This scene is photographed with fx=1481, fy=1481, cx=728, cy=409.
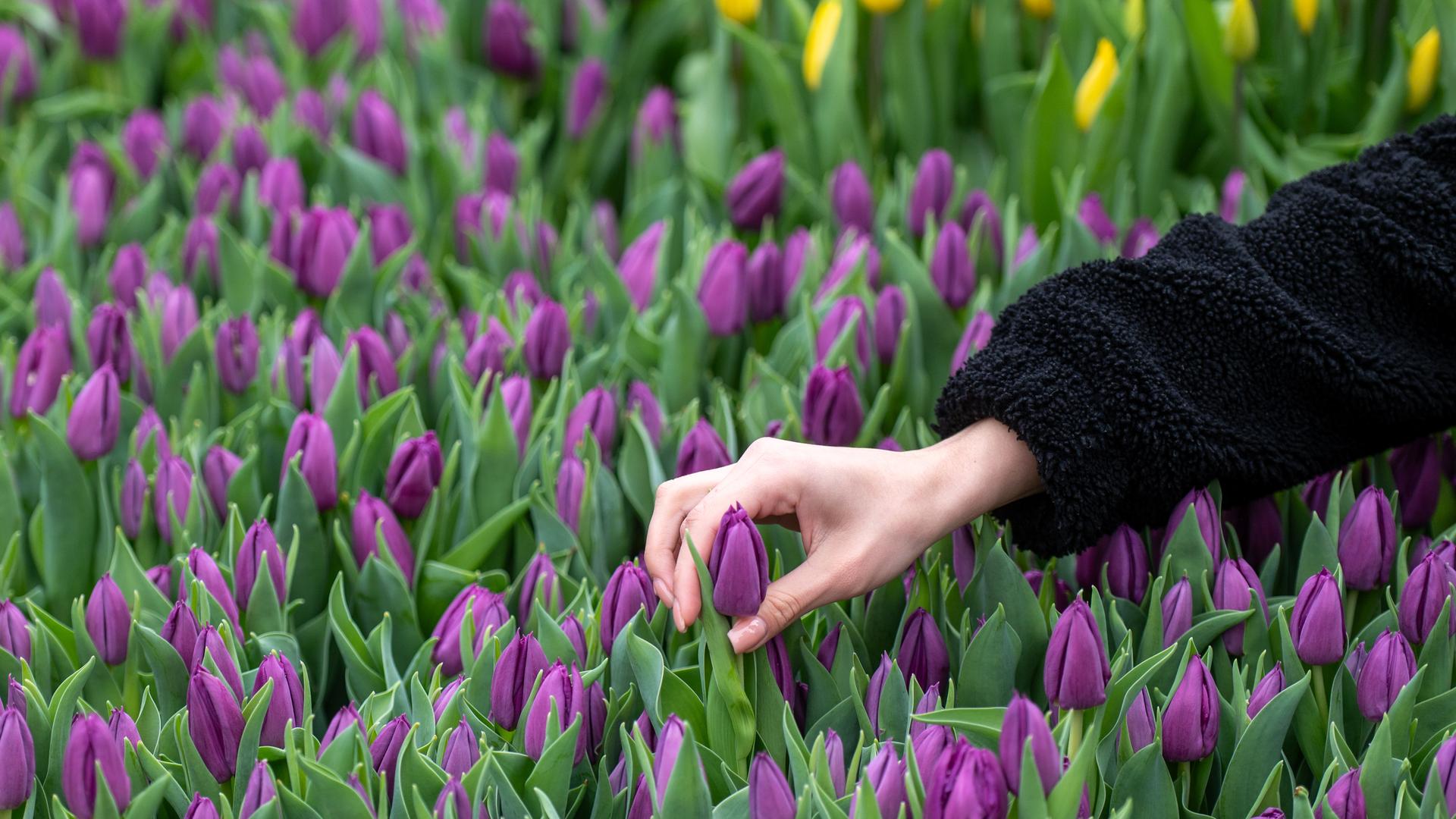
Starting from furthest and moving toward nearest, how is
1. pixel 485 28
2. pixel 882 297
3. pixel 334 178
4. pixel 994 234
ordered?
pixel 485 28 → pixel 334 178 → pixel 994 234 → pixel 882 297

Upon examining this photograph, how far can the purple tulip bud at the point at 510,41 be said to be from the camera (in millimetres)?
2207

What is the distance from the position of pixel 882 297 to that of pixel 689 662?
1.65 ft

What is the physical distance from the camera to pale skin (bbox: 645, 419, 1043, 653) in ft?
3.08

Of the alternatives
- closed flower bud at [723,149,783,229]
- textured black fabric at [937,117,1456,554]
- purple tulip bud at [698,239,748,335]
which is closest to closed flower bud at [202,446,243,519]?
purple tulip bud at [698,239,748,335]

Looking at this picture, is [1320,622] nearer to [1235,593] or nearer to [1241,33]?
[1235,593]

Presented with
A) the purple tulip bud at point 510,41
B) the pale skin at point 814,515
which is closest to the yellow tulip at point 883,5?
the purple tulip bud at point 510,41

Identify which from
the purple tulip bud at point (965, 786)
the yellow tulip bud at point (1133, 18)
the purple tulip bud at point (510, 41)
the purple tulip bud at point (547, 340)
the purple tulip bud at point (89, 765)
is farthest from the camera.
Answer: the purple tulip bud at point (510, 41)

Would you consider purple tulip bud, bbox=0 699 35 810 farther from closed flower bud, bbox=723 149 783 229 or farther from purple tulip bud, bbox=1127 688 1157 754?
closed flower bud, bbox=723 149 783 229

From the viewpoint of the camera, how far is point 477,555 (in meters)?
1.22

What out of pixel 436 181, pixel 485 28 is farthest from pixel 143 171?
pixel 485 28

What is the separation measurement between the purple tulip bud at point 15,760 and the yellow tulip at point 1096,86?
132 centimetres

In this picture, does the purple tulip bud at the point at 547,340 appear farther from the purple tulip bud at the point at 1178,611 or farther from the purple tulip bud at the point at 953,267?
the purple tulip bud at the point at 1178,611

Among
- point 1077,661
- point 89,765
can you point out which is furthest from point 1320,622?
point 89,765

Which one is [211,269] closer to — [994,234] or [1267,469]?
[994,234]
